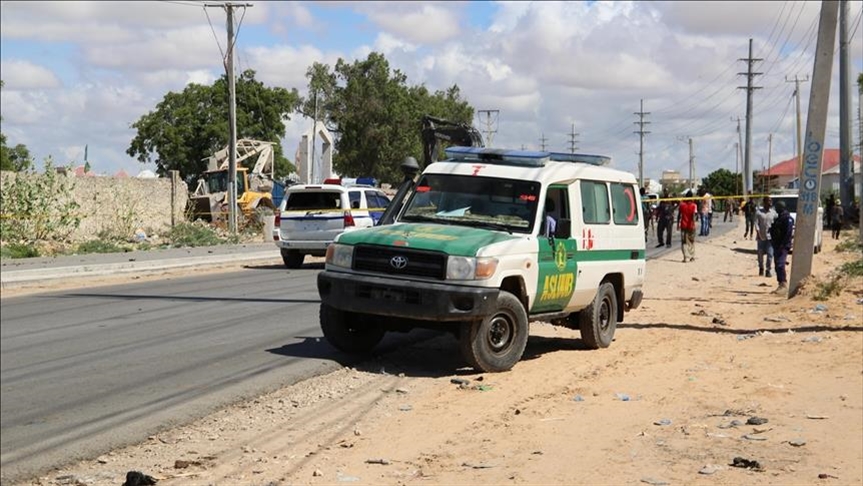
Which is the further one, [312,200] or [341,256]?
[312,200]

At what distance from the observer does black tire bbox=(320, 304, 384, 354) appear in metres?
11.6

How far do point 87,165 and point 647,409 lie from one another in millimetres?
32864

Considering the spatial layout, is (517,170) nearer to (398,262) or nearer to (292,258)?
(398,262)

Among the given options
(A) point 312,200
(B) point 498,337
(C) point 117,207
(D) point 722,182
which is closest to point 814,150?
(B) point 498,337

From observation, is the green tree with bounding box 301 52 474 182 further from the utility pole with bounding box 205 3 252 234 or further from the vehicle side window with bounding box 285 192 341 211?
the vehicle side window with bounding box 285 192 341 211

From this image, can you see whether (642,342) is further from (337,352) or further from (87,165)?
(87,165)

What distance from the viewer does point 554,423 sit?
8711 mm

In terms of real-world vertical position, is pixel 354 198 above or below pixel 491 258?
above

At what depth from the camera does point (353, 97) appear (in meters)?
70.9

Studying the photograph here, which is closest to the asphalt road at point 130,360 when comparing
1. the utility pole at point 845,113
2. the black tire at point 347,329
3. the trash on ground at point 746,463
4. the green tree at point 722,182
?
the black tire at point 347,329

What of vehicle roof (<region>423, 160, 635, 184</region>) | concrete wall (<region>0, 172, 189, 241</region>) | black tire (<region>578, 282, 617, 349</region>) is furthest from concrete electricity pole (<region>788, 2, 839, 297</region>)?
concrete wall (<region>0, 172, 189, 241</region>)

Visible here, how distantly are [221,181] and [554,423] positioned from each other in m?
40.8

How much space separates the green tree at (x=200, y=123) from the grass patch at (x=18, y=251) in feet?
126

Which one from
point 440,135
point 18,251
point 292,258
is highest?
point 440,135
